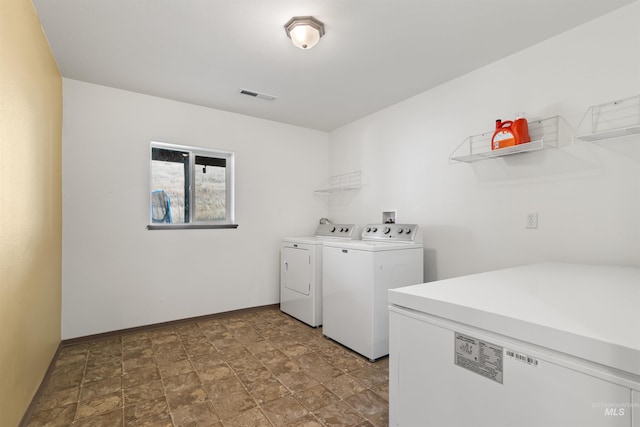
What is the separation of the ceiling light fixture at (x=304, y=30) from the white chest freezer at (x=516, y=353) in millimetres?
1633

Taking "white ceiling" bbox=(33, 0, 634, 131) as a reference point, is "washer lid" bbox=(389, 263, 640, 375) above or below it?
below

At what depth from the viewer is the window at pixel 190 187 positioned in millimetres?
3160

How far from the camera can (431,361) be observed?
1019 millimetres

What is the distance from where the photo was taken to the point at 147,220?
2998 millimetres

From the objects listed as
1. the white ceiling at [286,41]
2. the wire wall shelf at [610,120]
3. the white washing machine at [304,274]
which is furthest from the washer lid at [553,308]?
the white washing machine at [304,274]

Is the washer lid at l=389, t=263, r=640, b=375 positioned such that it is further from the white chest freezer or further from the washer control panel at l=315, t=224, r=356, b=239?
the washer control panel at l=315, t=224, r=356, b=239

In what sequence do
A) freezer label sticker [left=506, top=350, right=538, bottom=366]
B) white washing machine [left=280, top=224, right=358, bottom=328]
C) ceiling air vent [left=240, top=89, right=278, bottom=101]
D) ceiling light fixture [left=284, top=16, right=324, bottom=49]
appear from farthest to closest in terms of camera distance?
white washing machine [left=280, top=224, right=358, bottom=328] < ceiling air vent [left=240, top=89, right=278, bottom=101] < ceiling light fixture [left=284, top=16, right=324, bottom=49] < freezer label sticker [left=506, top=350, right=538, bottom=366]

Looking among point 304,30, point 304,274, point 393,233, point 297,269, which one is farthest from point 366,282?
point 304,30

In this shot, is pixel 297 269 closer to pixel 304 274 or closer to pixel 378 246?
pixel 304 274

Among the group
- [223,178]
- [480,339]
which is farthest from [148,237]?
[480,339]

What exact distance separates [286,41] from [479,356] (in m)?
2.12

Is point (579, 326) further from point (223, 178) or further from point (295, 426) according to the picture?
point (223, 178)

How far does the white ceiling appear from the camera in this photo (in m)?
1.78

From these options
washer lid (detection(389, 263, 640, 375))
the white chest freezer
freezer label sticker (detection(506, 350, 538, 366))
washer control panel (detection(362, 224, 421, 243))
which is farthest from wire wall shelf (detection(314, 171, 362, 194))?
freezer label sticker (detection(506, 350, 538, 366))
